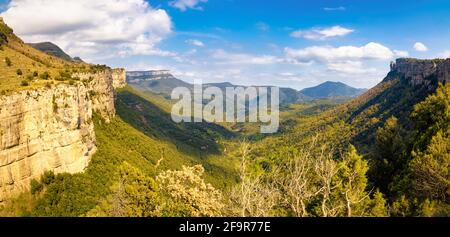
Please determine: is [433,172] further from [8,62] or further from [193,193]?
[8,62]

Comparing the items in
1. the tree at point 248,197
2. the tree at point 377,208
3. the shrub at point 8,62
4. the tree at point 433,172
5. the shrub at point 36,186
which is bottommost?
→ the shrub at point 36,186

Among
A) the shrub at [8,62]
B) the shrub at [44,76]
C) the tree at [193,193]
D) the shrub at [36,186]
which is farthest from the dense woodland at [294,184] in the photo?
the shrub at [8,62]

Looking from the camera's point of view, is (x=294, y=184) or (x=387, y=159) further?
(x=387, y=159)

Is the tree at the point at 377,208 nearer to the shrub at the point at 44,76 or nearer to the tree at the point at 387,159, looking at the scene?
the tree at the point at 387,159

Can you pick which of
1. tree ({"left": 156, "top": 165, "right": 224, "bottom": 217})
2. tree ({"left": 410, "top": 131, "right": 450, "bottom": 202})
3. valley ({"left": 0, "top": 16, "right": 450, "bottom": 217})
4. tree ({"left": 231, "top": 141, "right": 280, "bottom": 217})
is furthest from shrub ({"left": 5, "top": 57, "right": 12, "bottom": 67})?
tree ({"left": 410, "top": 131, "right": 450, "bottom": 202})

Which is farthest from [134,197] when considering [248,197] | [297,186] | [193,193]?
[297,186]

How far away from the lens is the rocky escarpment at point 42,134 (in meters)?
70.9

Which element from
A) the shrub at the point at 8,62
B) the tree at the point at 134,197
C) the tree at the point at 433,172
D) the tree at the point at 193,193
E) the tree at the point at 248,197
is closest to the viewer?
the tree at the point at 248,197

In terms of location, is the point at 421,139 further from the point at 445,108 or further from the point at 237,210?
the point at 237,210

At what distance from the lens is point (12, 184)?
242 feet

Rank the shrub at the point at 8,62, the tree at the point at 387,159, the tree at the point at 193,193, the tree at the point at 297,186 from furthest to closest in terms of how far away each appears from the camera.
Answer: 1. the shrub at the point at 8,62
2. the tree at the point at 387,159
3. the tree at the point at 193,193
4. the tree at the point at 297,186

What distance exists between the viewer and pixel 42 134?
265 ft
